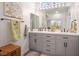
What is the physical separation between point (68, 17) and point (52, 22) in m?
0.33

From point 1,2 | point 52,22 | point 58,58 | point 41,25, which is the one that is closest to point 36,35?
point 41,25

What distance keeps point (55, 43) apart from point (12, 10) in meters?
1.09

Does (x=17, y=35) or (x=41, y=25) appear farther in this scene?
(x=41, y=25)

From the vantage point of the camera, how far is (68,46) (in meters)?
1.92

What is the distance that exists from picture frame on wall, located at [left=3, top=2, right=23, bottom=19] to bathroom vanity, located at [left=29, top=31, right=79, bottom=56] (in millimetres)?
543

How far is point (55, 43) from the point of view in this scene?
201 cm

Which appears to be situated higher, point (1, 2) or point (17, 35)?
point (1, 2)

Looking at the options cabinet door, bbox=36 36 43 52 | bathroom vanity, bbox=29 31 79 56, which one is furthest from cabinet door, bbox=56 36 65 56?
cabinet door, bbox=36 36 43 52

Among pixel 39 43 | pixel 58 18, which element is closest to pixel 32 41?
pixel 39 43

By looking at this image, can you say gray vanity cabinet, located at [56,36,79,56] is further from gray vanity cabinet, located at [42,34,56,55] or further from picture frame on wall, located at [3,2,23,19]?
picture frame on wall, located at [3,2,23,19]

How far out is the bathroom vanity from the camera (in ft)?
6.24

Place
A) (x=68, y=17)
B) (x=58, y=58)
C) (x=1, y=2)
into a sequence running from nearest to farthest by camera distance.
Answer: (x=58, y=58), (x=1, y=2), (x=68, y=17)

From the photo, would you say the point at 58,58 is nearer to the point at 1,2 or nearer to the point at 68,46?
the point at 1,2

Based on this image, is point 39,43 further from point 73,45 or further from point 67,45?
point 73,45
